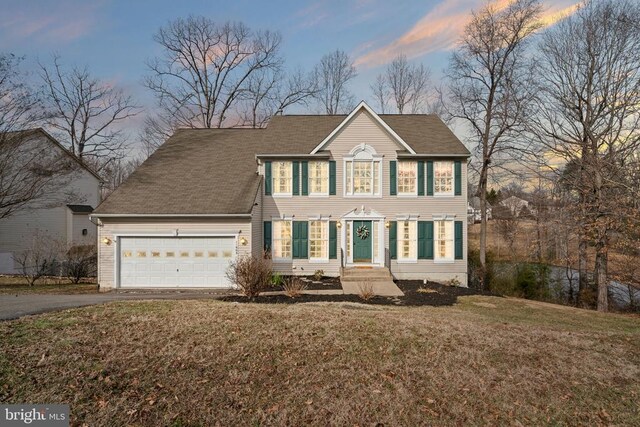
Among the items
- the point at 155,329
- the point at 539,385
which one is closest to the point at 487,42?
the point at 539,385

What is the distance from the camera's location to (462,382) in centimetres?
577

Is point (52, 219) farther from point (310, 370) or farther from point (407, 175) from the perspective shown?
point (310, 370)

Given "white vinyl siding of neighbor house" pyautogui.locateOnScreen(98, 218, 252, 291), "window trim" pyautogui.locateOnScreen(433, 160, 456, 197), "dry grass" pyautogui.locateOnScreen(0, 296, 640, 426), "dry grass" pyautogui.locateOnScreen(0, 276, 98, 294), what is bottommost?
"dry grass" pyautogui.locateOnScreen(0, 276, 98, 294)

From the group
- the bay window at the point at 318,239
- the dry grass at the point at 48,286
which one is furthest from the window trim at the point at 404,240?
the dry grass at the point at 48,286

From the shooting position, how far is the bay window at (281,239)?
1714 cm

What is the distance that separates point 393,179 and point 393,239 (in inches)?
105

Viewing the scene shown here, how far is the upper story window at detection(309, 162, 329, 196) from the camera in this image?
17.3 meters

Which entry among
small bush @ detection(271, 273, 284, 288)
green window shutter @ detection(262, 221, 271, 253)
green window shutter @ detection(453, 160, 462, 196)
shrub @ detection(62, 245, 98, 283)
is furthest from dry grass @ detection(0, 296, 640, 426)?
shrub @ detection(62, 245, 98, 283)

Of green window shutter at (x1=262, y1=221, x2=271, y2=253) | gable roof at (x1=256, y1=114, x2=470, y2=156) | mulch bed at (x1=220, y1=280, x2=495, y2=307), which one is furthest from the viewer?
gable roof at (x1=256, y1=114, x2=470, y2=156)

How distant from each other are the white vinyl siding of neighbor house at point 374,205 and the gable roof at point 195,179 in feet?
6.18

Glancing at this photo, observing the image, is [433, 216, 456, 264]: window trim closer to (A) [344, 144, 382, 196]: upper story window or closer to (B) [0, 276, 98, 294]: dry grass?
(A) [344, 144, 382, 196]: upper story window

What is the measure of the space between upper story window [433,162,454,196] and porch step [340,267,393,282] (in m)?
4.45

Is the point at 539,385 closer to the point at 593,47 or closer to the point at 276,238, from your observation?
the point at 276,238

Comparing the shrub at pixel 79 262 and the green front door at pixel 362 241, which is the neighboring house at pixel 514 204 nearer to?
the green front door at pixel 362 241
